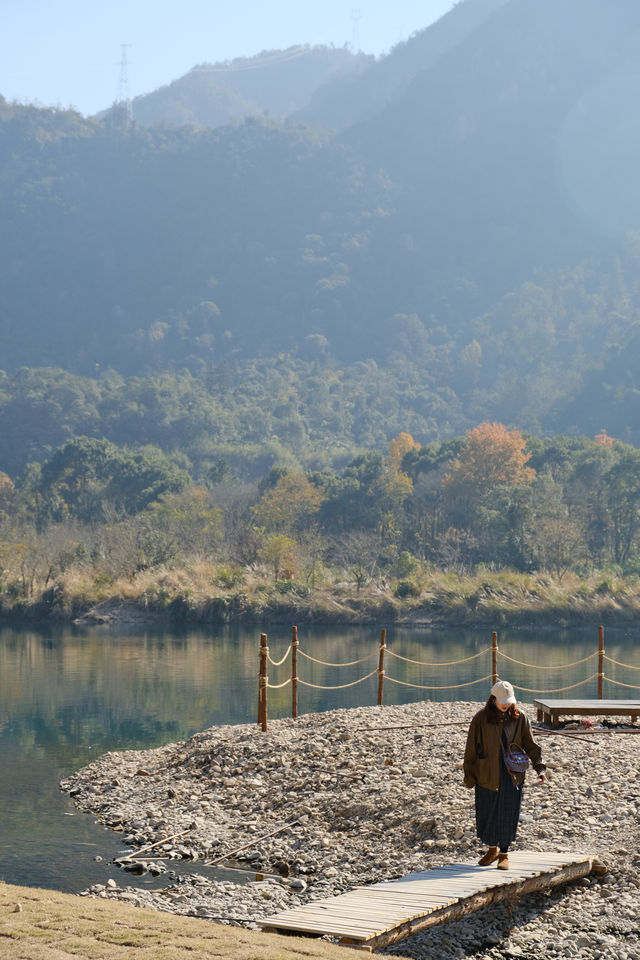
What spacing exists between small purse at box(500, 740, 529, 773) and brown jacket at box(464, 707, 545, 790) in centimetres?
4

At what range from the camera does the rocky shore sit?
25.2ft

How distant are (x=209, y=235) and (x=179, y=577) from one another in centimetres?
9354

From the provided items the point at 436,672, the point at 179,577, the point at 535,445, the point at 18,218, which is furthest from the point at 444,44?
the point at 436,672

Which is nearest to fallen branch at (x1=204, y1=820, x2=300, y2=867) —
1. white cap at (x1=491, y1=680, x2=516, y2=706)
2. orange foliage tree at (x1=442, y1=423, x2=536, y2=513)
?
white cap at (x1=491, y1=680, x2=516, y2=706)

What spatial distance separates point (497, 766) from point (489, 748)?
14cm

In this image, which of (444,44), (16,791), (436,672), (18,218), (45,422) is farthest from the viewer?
(444,44)

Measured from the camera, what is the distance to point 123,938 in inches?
247

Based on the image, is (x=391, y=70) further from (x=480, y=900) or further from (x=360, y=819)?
(x=480, y=900)

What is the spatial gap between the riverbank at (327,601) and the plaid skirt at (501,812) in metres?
27.9

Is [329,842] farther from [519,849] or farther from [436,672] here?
[436,672]

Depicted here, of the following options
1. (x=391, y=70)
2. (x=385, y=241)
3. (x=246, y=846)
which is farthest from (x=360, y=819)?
(x=391, y=70)

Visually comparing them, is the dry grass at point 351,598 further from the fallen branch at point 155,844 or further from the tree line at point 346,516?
the fallen branch at point 155,844

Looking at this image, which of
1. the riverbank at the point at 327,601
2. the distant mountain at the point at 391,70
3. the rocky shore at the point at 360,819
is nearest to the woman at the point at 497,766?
the rocky shore at the point at 360,819

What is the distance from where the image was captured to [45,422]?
86.2 metres
